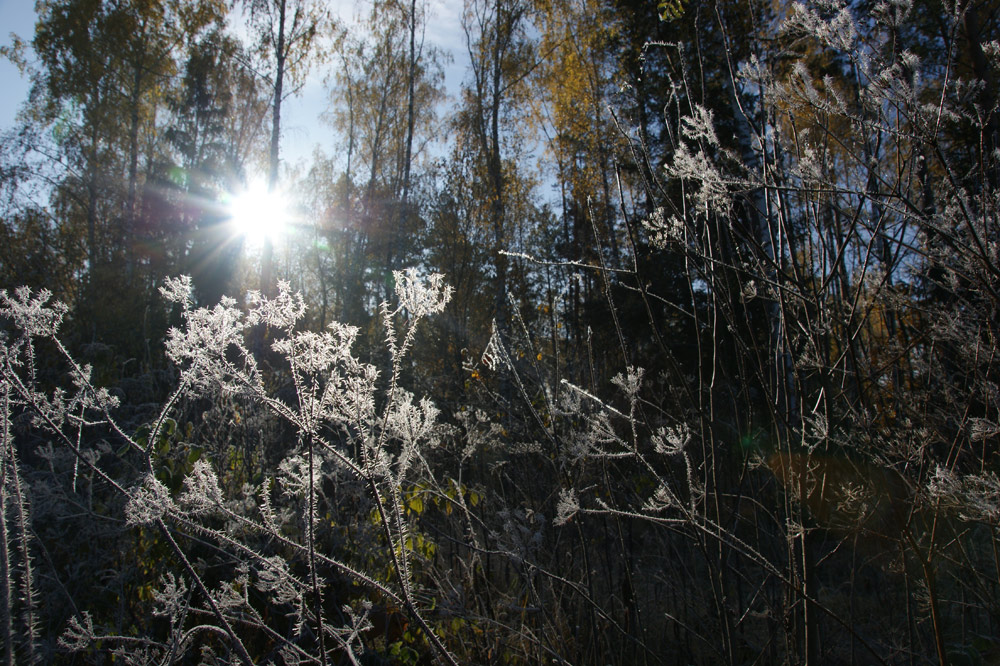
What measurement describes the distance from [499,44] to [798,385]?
10.7 metres

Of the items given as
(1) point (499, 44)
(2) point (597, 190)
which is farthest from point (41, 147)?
(2) point (597, 190)

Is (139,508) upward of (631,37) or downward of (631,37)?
downward

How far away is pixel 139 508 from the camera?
4.00ft

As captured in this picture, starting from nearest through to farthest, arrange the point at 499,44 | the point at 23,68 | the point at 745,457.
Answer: the point at 745,457, the point at 499,44, the point at 23,68

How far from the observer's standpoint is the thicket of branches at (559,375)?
1213mm

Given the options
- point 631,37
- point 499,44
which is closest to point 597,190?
point 499,44

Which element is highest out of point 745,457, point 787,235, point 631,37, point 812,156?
point 631,37

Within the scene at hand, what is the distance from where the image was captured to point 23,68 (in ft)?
47.1

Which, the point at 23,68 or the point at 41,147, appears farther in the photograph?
the point at 23,68

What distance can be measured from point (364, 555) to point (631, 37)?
25.5 feet

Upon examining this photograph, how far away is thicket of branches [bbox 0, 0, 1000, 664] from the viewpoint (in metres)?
1.21

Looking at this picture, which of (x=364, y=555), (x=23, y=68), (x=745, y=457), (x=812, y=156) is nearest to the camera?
(x=812, y=156)

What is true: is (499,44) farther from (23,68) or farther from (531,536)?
(23,68)

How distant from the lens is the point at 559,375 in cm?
173
